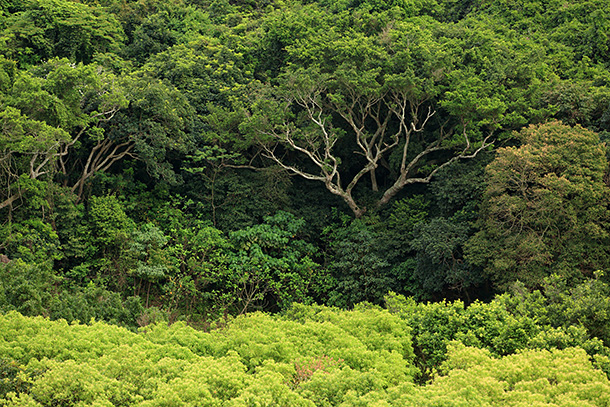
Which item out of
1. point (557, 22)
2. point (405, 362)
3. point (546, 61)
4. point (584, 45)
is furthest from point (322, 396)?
point (557, 22)

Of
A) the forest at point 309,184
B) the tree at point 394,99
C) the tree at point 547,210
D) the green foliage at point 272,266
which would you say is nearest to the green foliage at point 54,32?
the forest at point 309,184

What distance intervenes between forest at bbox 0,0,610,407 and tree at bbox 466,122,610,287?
0.06 metres

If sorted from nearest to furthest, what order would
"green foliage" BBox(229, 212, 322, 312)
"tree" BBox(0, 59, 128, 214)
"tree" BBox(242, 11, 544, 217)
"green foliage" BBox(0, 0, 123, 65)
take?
"tree" BBox(0, 59, 128, 214) → "green foliage" BBox(229, 212, 322, 312) → "tree" BBox(242, 11, 544, 217) → "green foliage" BBox(0, 0, 123, 65)

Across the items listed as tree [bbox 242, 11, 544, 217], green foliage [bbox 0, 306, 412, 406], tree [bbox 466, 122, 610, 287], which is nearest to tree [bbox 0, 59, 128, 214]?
tree [bbox 242, 11, 544, 217]

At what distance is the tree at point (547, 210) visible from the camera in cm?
1455

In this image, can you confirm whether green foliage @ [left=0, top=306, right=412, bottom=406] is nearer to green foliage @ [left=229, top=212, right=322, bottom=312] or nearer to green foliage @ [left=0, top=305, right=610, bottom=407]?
green foliage @ [left=0, top=305, right=610, bottom=407]

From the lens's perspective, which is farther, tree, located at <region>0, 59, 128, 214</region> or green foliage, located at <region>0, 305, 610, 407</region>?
tree, located at <region>0, 59, 128, 214</region>

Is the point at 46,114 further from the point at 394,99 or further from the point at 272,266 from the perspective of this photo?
the point at 394,99

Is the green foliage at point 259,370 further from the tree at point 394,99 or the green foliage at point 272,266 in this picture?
the tree at point 394,99

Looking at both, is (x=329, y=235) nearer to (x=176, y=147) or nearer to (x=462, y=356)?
(x=176, y=147)

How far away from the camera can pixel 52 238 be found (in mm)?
16203

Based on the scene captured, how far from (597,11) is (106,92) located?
51.3ft

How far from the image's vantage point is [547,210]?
14.6 metres

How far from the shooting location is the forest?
10953 mm
